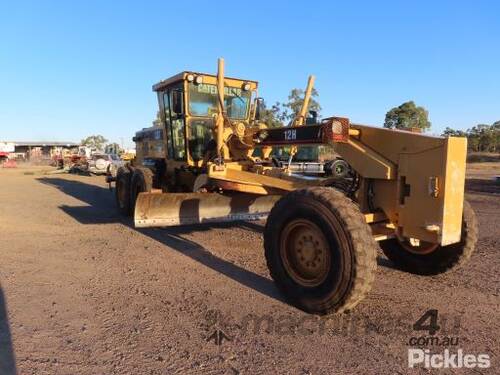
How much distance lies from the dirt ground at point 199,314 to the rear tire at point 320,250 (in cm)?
22

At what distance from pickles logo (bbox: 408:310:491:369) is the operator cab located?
5.39m

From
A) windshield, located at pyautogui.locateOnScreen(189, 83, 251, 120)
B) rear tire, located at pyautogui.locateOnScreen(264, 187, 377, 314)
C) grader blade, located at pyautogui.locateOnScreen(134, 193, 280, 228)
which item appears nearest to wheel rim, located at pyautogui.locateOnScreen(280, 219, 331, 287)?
rear tire, located at pyautogui.locateOnScreen(264, 187, 377, 314)

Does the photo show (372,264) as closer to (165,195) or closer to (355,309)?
(355,309)

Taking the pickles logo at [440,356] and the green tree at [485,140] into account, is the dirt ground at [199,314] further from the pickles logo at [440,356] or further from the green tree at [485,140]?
the green tree at [485,140]

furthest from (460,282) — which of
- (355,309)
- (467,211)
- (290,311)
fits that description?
(290,311)

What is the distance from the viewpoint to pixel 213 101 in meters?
8.95

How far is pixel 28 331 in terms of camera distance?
4027 millimetres

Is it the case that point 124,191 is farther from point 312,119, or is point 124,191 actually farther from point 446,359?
point 446,359

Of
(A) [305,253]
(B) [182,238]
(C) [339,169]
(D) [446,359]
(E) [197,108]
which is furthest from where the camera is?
(E) [197,108]

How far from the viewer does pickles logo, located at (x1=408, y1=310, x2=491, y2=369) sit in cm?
345

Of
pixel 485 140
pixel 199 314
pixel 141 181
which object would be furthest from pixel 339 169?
pixel 485 140

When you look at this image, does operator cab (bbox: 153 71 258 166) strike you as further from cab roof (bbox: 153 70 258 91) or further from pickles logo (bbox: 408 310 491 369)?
pickles logo (bbox: 408 310 491 369)

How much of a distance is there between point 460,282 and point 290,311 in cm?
228

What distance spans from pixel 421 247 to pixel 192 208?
12.5 ft
